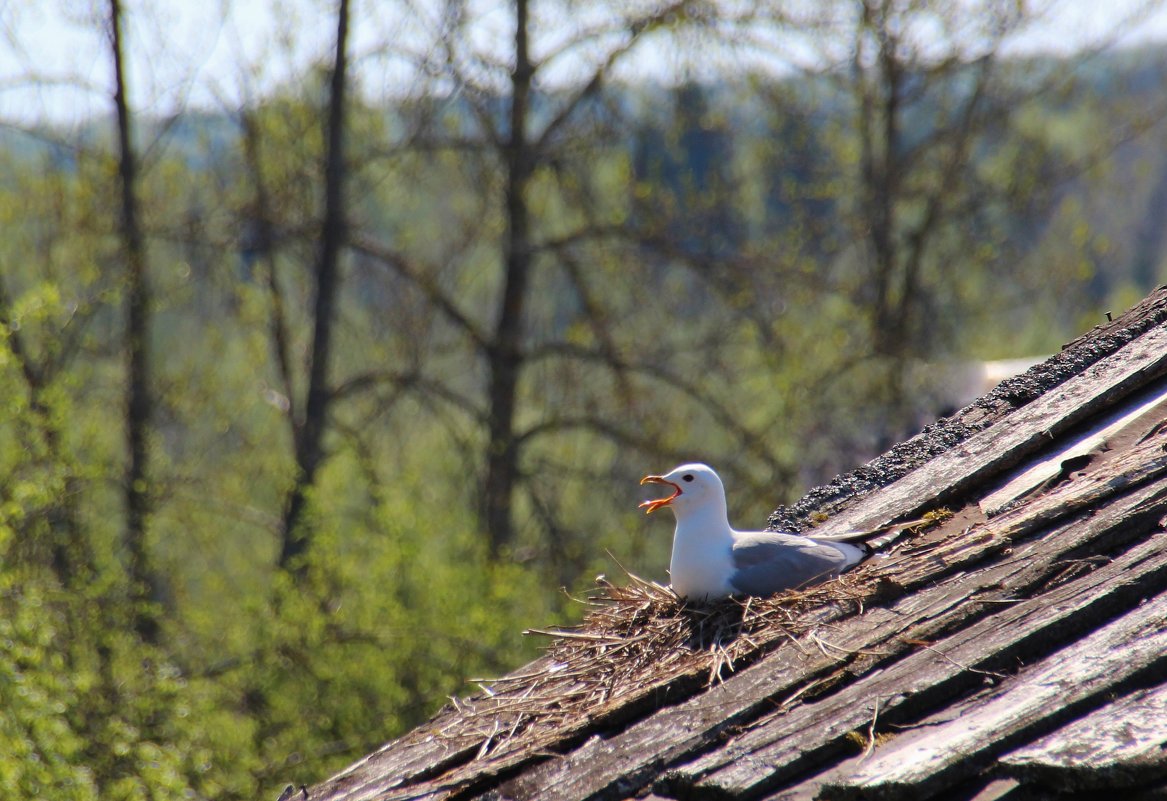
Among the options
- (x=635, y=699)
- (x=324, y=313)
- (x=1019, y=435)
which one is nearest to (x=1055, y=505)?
(x=1019, y=435)

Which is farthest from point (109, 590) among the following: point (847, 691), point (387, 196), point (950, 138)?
point (950, 138)

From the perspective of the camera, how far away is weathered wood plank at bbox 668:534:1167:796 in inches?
116

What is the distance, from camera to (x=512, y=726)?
376 centimetres

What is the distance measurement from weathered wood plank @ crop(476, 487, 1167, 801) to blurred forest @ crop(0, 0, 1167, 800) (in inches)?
366

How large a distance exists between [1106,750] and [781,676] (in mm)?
1005

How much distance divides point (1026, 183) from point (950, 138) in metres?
1.27

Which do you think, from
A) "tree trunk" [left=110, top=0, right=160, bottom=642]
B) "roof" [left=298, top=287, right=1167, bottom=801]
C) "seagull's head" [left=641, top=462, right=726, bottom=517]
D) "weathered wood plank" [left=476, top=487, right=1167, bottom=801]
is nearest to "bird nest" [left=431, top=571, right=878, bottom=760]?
"roof" [left=298, top=287, right=1167, bottom=801]

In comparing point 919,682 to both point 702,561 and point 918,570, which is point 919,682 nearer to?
point 918,570

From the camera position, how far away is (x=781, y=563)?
421 cm

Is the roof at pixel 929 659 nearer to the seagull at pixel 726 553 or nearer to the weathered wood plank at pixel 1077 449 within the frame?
the weathered wood plank at pixel 1077 449

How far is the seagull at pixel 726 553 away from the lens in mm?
4109

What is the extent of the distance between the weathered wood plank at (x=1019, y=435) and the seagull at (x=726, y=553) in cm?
21

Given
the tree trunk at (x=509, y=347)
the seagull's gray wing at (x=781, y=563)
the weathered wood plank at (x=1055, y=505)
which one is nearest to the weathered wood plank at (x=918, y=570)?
the weathered wood plank at (x=1055, y=505)

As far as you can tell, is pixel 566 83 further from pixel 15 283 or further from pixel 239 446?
pixel 15 283
